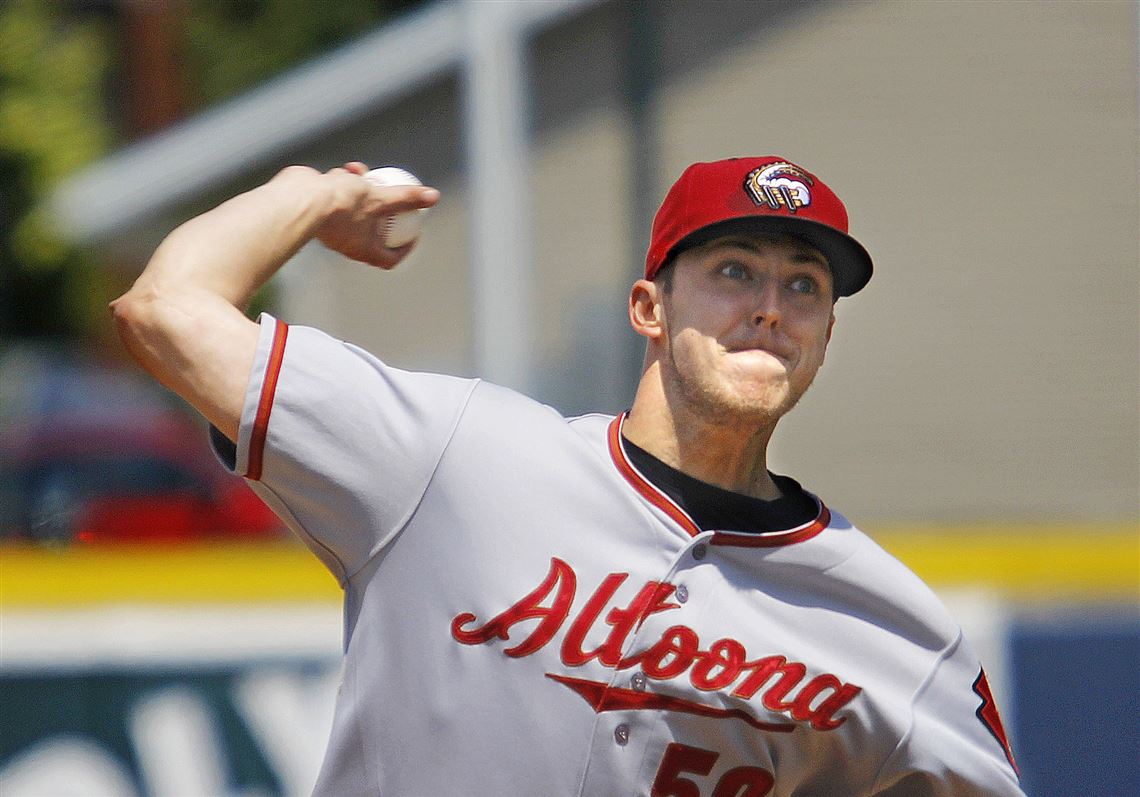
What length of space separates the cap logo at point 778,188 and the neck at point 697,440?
10.9 inches

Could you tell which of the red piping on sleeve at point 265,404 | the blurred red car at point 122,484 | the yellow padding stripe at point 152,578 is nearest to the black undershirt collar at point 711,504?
the red piping on sleeve at point 265,404

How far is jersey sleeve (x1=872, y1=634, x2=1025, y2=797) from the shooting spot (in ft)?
6.30

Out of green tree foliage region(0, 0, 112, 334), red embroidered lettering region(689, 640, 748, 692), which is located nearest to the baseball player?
red embroidered lettering region(689, 640, 748, 692)

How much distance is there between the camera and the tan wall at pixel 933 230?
4.66 meters

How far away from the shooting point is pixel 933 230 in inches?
193

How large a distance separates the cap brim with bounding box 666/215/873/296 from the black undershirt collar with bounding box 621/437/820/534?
275mm

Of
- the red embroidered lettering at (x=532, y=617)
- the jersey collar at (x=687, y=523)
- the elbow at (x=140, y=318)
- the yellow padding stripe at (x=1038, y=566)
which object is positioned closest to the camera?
the elbow at (x=140, y=318)

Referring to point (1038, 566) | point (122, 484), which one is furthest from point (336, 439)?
point (122, 484)

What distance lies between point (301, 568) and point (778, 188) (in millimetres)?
2239

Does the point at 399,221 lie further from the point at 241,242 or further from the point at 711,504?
the point at 711,504

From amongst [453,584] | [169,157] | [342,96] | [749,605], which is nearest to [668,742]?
[749,605]

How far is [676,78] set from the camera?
4.96 meters

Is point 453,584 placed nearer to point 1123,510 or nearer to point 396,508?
point 396,508

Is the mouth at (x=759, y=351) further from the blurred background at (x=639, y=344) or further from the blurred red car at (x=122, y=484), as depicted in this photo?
the blurred red car at (x=122, y=484)
